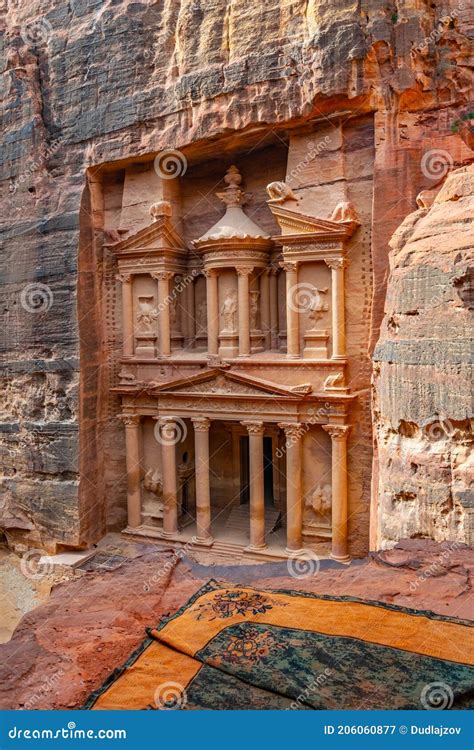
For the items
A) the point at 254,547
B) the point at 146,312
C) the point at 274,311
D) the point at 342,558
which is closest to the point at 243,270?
the point at 274,311

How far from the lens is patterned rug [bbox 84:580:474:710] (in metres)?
3.82

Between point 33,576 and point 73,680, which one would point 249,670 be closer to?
point 73,680

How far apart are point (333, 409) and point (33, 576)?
8.90 m

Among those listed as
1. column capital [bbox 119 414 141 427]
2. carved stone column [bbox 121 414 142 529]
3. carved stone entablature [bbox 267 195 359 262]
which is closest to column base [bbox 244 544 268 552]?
carved stone column [bbox 121 414 142 529]

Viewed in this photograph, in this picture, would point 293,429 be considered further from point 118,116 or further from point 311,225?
→ point 118,116

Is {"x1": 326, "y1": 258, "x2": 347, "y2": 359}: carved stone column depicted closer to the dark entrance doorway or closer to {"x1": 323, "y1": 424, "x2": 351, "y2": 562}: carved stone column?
{"x1": 323, "y1": 424, "x2": 351, "y2": 562}: carved stone column

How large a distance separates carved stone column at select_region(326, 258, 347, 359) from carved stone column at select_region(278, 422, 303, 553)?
78.5 inches

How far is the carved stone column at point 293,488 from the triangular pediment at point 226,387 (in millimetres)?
810

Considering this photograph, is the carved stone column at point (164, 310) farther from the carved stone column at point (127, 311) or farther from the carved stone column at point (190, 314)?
the carved stone column at point (190, 314)

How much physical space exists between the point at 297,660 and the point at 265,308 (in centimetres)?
1186

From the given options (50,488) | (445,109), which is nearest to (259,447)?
(50,488)

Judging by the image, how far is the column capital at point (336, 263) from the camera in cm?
1315

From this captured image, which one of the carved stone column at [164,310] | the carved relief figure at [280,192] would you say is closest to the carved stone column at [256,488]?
the carved stone column at [164,310]

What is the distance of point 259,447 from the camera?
46.1 ft
